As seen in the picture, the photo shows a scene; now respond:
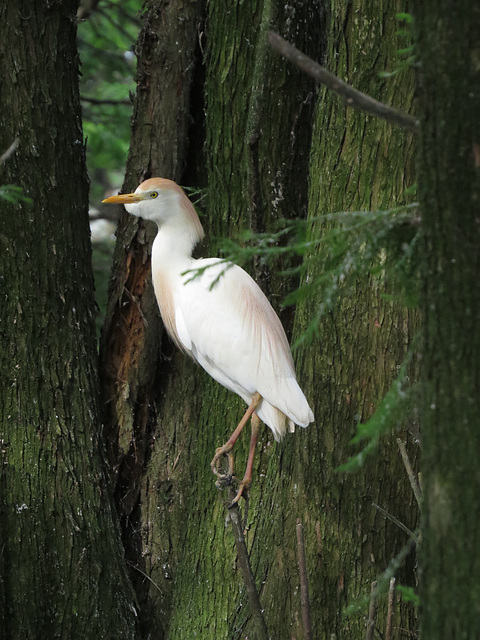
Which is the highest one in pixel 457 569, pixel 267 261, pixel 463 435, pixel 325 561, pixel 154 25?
pixel 154 25

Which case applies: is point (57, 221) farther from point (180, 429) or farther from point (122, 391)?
point (180, 429)

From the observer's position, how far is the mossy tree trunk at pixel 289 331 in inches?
113

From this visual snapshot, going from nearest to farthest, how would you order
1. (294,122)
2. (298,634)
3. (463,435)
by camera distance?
(463,435) → (298,634) → (294,122)

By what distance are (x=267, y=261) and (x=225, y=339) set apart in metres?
1.83

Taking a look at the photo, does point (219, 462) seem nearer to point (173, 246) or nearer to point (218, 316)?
point (218, 316)

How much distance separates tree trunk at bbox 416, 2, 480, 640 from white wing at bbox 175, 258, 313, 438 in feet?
6.08

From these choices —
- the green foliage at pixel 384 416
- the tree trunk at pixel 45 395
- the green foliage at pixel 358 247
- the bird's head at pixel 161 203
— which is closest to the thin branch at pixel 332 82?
the green foliage at pixel 358 247

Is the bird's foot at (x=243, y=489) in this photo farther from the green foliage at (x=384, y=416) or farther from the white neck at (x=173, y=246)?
the green foliage at (x=384, y=416)

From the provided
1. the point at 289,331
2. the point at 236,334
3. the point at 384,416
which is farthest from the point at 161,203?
the point at 384,416

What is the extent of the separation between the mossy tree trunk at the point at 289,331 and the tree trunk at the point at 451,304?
161cm

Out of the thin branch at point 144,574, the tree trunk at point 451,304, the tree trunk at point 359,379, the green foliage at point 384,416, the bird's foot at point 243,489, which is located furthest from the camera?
the thin branch at point 144,574

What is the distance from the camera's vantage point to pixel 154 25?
3.78 meters

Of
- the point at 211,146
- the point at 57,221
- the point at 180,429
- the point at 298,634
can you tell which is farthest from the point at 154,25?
the point at 298,634

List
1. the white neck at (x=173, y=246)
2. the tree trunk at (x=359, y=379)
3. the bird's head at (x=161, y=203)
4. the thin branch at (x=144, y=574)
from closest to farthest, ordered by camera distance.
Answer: the tree trunk at (x=359, y=379) → the bird's head at (x=161, y=203) → the white neck at (x=173, y=246) → the thin branch at (x=144, y=574)
